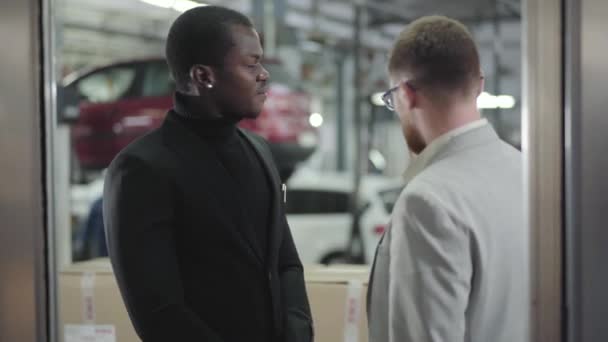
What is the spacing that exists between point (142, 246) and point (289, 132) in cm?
631

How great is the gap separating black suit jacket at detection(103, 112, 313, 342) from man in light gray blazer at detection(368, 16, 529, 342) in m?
0.25

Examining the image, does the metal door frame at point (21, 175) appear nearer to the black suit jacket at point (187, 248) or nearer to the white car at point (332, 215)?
the black suit jacket at point (187, 248)

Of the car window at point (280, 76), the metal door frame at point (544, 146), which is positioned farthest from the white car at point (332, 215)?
the metal door frame at point (544, 146)

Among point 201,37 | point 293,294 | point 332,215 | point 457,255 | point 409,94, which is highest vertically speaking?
point 201,37

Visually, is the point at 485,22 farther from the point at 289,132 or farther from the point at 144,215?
the point at 144,215

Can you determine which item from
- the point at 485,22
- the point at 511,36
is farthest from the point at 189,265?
the point at 511,36

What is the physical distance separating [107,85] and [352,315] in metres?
5.97

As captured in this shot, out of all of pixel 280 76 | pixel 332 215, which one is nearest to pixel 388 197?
pixel 332 215

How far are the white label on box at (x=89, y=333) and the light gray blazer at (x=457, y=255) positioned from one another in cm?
122

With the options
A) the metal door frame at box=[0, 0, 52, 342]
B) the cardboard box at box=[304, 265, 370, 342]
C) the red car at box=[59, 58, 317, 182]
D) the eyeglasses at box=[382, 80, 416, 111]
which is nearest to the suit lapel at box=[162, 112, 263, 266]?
the metal door frame at box=[0, 0, 52, 342]

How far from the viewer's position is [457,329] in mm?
1425

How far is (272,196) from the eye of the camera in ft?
5.47

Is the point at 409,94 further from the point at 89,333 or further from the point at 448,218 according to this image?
the point at 89,333

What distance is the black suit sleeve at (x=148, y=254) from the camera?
4.85ft
